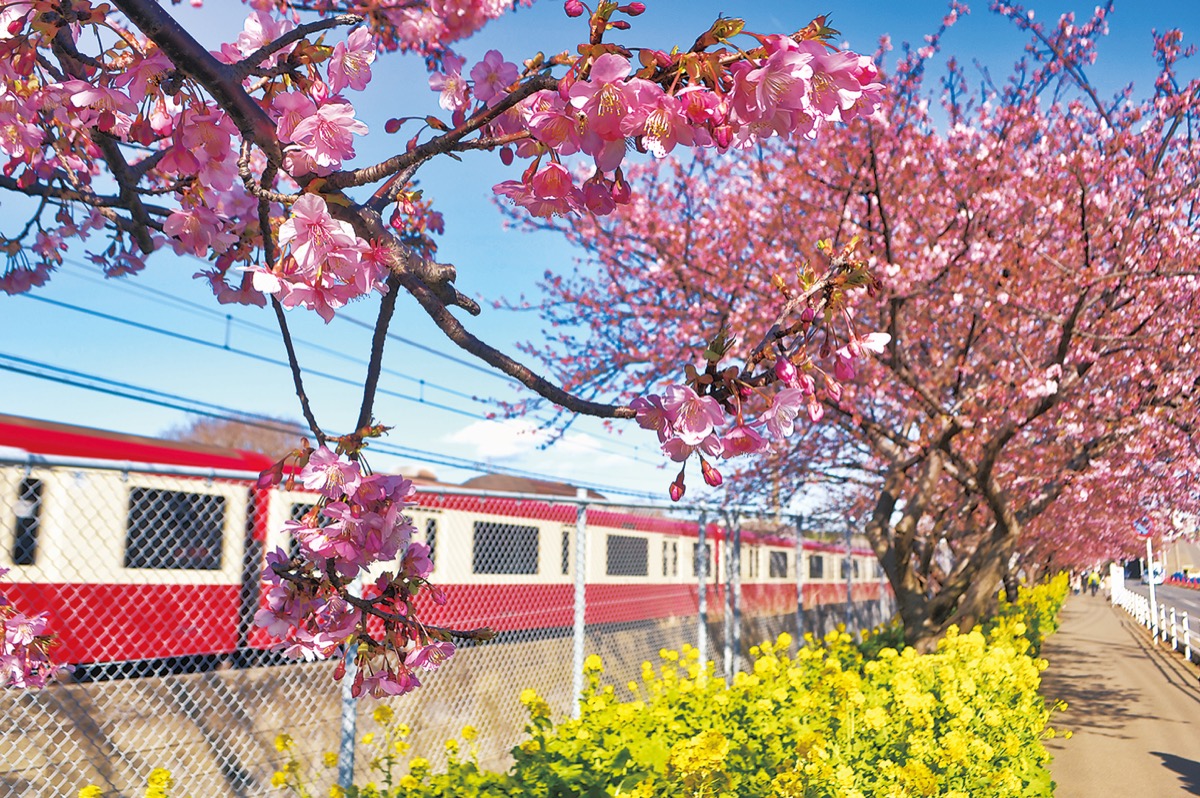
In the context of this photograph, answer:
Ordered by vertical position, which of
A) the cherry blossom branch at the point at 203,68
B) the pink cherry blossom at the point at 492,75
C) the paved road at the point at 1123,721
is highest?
the pink cherry blossom at the point at 492,75

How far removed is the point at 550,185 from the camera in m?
1.47

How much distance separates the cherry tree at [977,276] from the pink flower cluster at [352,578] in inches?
218

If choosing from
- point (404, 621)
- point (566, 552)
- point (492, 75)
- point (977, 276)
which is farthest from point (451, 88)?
point (566, 552)

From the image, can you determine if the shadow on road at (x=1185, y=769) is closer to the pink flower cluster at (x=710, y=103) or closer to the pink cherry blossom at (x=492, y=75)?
the pink flower cluster at (x=710, y=103)

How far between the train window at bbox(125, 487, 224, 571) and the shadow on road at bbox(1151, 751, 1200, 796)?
10068 mm

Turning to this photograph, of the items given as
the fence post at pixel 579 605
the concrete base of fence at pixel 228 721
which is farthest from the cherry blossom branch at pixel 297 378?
the concrete base of fence at pixel 228 721

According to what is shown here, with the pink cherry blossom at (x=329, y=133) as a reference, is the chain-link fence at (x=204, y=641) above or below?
below

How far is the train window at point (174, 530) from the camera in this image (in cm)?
967

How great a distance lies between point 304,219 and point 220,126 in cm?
56

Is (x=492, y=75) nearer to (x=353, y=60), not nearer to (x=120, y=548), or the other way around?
(x=353, y=60)

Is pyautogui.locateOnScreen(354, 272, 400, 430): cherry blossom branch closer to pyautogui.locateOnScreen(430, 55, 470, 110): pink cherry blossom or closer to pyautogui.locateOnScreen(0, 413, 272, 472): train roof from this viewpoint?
pyautogui.locateOnScreen(430, 55, 470, 110): pink cherry blossom

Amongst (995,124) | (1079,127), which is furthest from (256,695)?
(1079,127)

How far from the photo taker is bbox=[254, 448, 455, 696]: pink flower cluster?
1751 mm

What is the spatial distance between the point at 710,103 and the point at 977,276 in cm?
838
